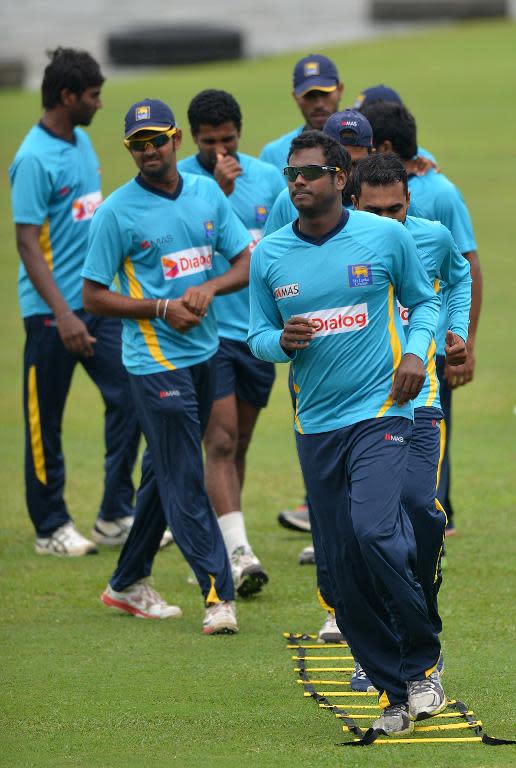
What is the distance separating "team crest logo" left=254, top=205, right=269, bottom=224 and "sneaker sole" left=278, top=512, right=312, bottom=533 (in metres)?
2.22

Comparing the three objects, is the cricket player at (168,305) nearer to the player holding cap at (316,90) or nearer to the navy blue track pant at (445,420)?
the navy blue track pant at (445,420)

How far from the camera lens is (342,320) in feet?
21.5

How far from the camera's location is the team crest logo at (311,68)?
33.2ft

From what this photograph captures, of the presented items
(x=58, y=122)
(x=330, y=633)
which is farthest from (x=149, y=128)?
(x=330, y=633)

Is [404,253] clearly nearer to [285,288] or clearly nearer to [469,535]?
[285,288]

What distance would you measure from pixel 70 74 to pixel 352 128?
2828 millimetres

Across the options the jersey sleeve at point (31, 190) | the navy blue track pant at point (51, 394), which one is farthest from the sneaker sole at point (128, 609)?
the jersey sleeve at point (31, 190)

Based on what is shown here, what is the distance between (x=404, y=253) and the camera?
663 centimetres

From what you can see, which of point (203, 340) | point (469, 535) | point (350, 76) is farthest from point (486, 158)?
point (203, 340)

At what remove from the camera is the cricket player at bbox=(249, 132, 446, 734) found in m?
6.45

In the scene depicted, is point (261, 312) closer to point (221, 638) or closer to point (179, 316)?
point (179, 316)

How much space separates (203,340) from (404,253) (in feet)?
7.00

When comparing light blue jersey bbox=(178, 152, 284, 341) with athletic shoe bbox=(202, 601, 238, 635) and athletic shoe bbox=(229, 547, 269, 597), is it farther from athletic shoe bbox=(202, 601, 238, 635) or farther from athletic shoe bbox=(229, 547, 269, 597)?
athletic shoe bbox=(202, 601, 238, 635)

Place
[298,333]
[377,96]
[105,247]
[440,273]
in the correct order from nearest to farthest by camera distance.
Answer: [298,333]
[440,273]
[105,247]
[377,96]
